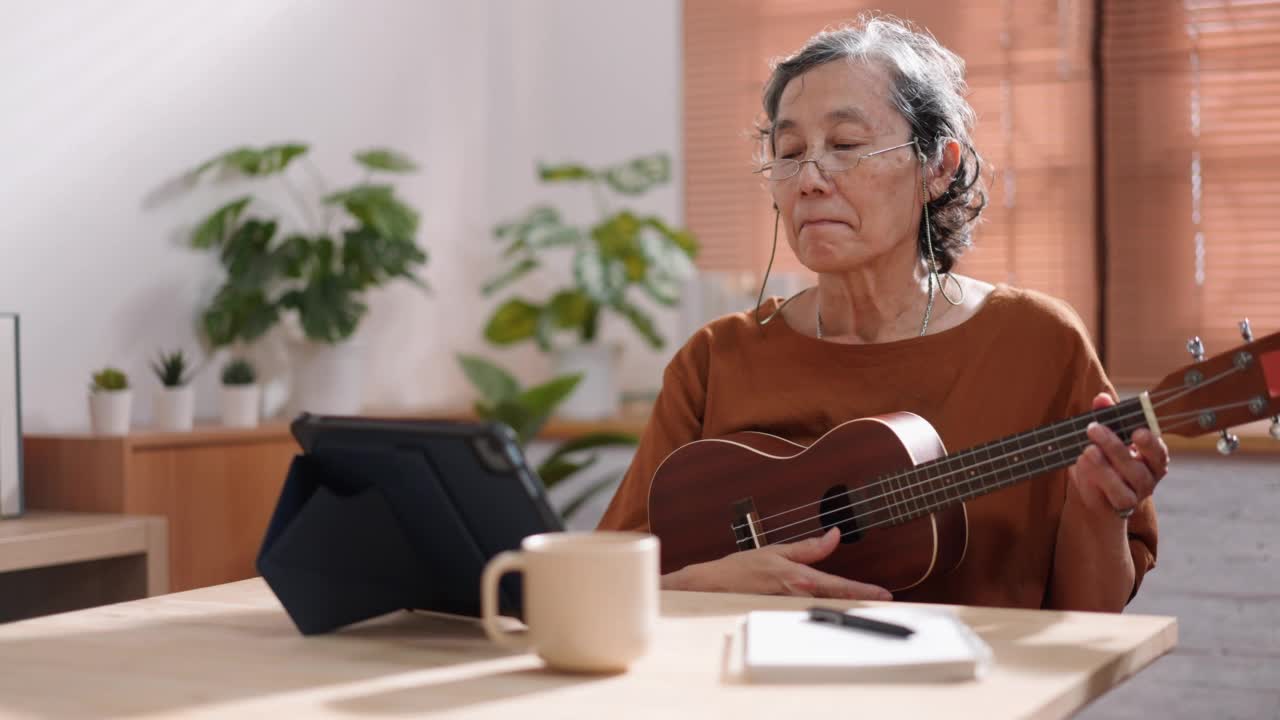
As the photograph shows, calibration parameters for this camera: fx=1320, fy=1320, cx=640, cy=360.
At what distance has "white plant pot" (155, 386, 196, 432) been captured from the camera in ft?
9.41

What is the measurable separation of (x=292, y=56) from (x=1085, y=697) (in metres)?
3.15

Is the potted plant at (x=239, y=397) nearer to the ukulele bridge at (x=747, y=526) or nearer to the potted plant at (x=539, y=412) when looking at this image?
the potted plant at (x=539, y=412)

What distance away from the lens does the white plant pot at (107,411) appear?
8.95 feet

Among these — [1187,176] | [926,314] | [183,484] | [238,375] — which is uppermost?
[1187,176]

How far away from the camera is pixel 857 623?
3.23 feet

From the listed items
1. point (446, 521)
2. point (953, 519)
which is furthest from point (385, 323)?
point (446, 521)

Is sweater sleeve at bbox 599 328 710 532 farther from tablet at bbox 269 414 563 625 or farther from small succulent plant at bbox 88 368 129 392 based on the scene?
small succulent plant at bbox 88 368 129 392

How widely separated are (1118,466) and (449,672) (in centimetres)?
75

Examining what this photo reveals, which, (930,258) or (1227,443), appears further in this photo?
(930,258)

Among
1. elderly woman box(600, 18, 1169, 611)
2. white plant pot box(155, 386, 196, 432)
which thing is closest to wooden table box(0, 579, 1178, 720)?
elderly woman box(600, 18, 1169, 611)

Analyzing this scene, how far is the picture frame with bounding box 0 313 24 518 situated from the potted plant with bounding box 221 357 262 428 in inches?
20.6

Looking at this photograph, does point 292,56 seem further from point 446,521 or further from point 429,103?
point 446,521

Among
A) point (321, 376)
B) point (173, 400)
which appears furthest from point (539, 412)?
point (173, 400)

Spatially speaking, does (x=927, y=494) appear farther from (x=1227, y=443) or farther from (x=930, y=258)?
(x=930, y=258)
